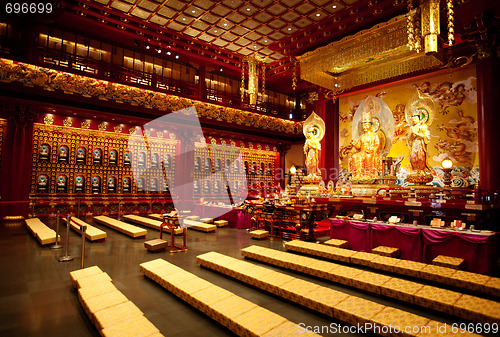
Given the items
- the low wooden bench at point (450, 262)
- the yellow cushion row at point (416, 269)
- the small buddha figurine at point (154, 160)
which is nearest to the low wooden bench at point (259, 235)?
the yellow cushion row at point (416, 269)

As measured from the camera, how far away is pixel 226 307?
2.54 m

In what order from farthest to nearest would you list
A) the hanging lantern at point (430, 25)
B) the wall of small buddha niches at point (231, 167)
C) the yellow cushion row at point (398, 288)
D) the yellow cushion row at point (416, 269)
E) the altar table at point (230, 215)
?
the wall of small buddha niches at point (231, 167), the altar table at point (230, 215), the hanging lantern at point (430, 25), the yellow cushion row at point (416, 269), the yellow cushion row at point (398, 288)

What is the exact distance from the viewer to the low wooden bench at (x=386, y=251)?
13.7ft

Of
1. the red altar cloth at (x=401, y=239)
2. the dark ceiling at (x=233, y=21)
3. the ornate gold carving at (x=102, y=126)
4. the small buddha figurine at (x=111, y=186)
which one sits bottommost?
the red altar cloth at (x=401, y=239)

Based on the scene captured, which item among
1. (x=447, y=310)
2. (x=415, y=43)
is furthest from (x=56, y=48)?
(x=447, y=310)

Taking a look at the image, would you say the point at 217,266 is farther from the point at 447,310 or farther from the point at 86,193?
the point at 86,193

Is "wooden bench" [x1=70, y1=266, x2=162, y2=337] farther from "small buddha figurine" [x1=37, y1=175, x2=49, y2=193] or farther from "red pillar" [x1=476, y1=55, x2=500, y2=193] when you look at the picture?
"red pillar" [x1=476, y1=55, x2=500, y2=193]

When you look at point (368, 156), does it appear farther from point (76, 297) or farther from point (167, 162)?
point (167, 162)

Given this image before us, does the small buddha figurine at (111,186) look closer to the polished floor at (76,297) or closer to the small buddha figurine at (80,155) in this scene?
the small buddha figurine at (80,155)

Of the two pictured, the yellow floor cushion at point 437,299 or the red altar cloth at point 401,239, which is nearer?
the yellow floor cushion at point 437,299

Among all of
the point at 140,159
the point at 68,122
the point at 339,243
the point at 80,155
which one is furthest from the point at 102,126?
the point at 339,243

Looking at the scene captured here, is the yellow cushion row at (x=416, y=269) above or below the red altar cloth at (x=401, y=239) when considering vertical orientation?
below

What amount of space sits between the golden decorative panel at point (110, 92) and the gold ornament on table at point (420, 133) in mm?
7108

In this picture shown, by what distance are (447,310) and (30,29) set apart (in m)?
11.6
